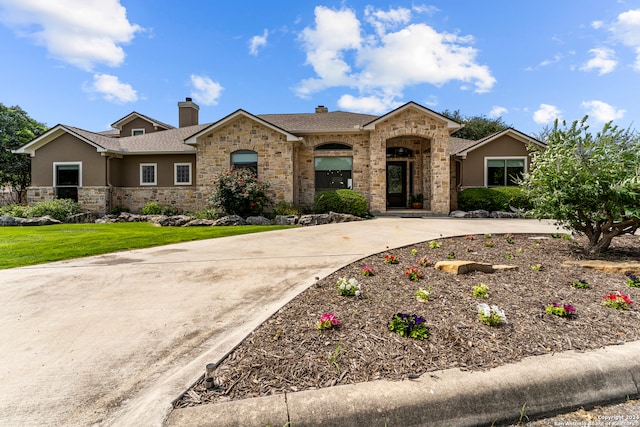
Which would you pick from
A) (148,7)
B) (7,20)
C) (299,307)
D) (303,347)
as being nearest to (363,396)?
(303,347)

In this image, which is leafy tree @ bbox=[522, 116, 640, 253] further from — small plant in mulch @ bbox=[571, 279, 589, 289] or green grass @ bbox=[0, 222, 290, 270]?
green grass @ bbox=[0, 222, 290, 270]

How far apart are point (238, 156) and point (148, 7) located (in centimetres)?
747

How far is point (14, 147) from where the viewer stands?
23.1 m

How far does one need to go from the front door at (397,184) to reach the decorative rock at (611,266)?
43.2 ft

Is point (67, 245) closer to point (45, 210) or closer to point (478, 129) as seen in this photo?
point (45, 210)

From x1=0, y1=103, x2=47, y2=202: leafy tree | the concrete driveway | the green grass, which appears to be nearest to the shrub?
the green grass

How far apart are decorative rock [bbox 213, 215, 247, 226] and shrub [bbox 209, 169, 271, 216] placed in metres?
0.80

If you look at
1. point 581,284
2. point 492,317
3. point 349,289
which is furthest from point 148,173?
point 581,284

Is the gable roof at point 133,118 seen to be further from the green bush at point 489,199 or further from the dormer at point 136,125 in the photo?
the green bush at point 489,199

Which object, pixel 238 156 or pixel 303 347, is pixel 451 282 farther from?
pixel 238 156

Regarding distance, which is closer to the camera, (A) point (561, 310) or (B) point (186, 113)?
(A) point (561, 310)

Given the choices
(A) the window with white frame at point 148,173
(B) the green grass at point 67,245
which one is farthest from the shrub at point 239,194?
(A) the window with white frame at point 148,173

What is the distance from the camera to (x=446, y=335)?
9.02ft

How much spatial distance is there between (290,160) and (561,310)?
13.4 meters
